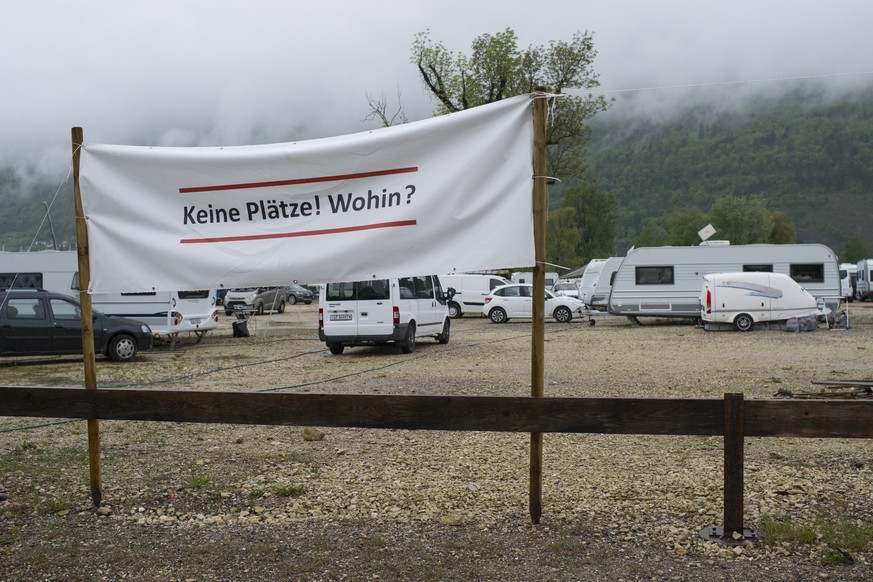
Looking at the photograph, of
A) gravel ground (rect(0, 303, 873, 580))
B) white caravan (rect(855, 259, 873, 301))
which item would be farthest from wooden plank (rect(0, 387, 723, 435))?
white caravan (rect(855, 259, 873, 301))

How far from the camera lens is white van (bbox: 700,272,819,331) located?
81.0ft

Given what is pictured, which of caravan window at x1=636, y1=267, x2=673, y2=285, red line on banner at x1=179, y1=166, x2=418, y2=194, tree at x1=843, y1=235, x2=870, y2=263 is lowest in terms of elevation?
caravan window at x1=636, y1=267, x2=673, y2=285


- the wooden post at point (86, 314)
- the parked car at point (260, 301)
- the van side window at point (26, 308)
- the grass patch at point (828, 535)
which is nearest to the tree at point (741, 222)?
the parked car at point (260, 301)

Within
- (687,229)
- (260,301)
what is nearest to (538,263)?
(260,301)

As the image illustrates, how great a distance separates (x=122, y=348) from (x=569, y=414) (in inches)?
594

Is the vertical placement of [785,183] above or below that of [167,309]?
above

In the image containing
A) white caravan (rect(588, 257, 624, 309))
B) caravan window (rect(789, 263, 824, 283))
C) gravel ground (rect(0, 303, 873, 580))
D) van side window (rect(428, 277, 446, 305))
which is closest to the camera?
gravel ground (rect(0, 303, 873, 580))

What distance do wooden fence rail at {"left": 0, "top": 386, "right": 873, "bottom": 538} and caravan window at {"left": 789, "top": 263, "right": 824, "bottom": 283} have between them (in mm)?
25627

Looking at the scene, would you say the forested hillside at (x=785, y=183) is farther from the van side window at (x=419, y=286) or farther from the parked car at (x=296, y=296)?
the van side window at (x=419, y=286)

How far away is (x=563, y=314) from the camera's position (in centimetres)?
3089

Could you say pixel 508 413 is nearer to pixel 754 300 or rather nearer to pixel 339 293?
pixel 339 293

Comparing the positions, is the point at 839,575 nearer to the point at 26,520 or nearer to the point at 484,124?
the point at 484,124

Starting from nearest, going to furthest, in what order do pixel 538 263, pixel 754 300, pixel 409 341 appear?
pixel 538 263, pixel 409 341, pixel 754 300

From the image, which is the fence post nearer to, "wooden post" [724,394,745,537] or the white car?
"wooden post" [724,394,745,537]
